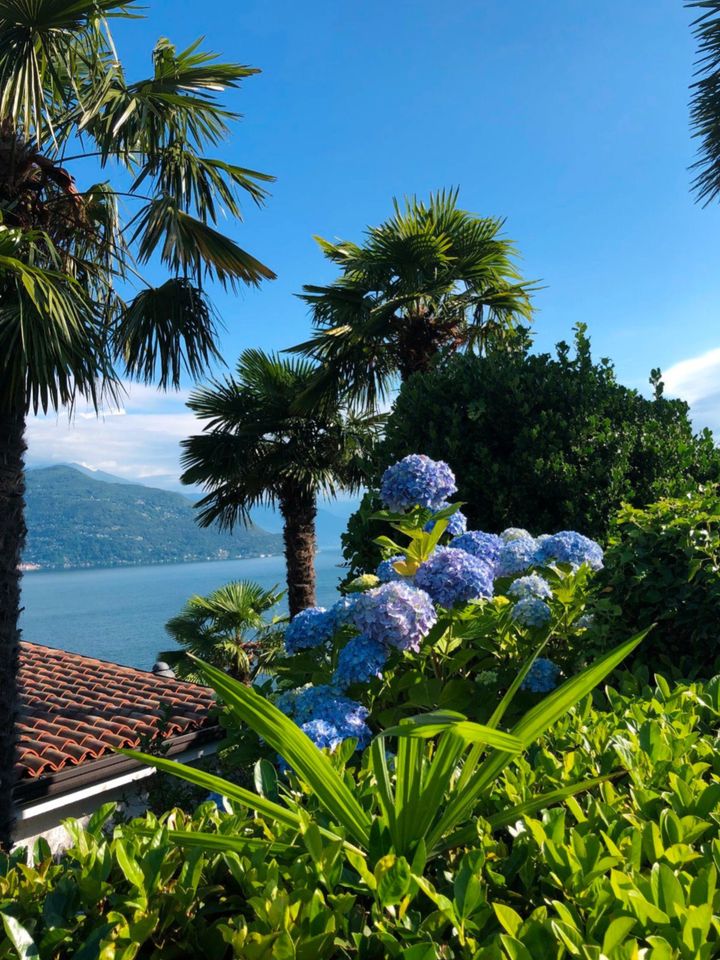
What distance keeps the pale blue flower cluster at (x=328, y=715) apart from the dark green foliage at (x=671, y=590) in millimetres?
1051

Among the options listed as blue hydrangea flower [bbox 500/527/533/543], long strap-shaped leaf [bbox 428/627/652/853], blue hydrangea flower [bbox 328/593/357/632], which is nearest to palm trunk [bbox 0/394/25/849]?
blue hydrangea flower [bbox 328/593/357/632]

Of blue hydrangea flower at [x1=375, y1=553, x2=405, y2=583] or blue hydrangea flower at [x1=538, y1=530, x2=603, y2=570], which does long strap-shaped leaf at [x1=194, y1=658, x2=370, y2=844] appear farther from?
blue hydrangea flower at [x1=538, y1=530, x2=603, y2=570]

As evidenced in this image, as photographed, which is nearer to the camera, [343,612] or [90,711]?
[343,612]

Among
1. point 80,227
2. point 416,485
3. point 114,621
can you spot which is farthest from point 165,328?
point 114,621

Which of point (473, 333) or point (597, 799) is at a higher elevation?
point (473, 333)

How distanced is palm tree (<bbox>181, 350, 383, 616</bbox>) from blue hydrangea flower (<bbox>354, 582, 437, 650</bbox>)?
30.2 feet

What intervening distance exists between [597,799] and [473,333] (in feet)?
28.1

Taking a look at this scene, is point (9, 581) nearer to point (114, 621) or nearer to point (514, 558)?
point (514, 558)

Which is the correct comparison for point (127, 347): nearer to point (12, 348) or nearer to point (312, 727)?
point (12, 348)

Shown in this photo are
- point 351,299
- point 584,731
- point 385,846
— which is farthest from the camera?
point 351,299

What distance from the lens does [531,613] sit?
9.07 ft

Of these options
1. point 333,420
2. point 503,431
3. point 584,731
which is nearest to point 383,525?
point 503,431

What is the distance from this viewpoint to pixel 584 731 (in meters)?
1.77

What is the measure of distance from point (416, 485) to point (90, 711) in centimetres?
678
